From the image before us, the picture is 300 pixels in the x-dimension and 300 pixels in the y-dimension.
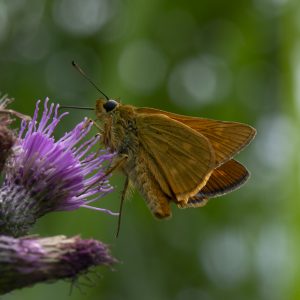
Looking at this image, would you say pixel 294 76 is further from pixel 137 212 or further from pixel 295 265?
pixel 137 212

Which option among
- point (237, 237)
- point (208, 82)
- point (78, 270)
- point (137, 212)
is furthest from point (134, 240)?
point (78, 270)

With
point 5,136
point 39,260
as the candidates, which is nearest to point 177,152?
point 5,136

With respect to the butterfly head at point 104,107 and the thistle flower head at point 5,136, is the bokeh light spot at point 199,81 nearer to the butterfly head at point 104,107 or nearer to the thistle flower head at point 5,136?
the butterfly head at point 104,107

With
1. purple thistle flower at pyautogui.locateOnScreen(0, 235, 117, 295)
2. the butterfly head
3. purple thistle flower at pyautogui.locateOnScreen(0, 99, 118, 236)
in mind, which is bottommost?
purple thistle flower at pyautogui.locateOnScreen(0, 235, 117, 295)

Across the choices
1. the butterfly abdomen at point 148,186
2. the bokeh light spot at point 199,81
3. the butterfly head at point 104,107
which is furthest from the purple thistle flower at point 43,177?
the bokeh light spot at point 199,81

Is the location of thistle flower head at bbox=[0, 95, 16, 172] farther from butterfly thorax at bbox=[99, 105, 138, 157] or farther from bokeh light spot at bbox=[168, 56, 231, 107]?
bokeh light spot at bbox=[168, 56, 231, 107]

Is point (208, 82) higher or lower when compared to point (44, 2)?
lower

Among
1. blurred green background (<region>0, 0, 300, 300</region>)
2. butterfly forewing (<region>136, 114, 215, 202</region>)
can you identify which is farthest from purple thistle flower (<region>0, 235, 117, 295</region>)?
blurred green background (<region>0, 0, 300, 300</region>)
